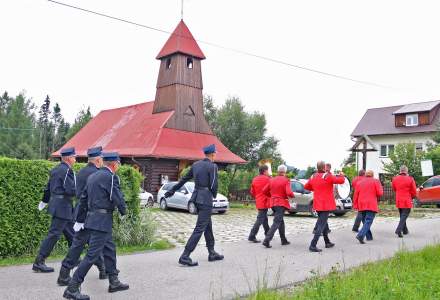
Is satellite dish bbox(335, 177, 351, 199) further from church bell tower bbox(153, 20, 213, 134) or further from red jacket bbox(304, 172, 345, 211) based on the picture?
church bell tower bbox(153, 20, 213, 134)

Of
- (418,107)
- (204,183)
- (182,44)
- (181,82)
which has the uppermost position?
(182,44)

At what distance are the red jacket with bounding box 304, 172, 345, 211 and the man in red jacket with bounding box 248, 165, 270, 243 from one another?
4.55 ft

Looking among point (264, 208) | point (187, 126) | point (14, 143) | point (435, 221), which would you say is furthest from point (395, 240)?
point (14, 143)

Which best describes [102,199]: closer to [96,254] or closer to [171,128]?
[96,254]

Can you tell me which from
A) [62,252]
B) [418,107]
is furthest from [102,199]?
[418,107]

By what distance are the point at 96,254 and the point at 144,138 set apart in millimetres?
25929

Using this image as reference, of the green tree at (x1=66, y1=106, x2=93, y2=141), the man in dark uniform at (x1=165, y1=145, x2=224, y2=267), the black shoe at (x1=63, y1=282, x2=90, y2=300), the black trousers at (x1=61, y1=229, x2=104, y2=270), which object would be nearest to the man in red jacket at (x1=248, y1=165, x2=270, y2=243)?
the man in dark uniform at (x1=165, y1=145, x2=224, y2=267)

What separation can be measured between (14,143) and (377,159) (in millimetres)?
56622

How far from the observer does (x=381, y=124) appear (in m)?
47.3

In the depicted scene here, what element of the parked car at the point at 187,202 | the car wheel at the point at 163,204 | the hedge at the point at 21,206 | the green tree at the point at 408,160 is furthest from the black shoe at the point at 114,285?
the green tree at the point at 408,160

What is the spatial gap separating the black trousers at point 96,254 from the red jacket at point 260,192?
5.39 meters

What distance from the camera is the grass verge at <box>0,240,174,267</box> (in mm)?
8334

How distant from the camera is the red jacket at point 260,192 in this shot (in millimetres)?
11375

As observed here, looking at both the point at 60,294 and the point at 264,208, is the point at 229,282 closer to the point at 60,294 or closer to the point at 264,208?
the point at 60,294
